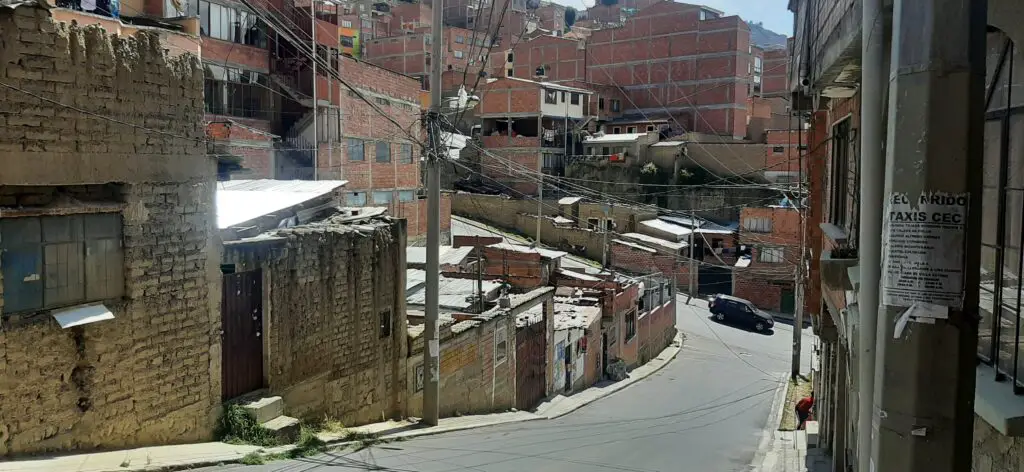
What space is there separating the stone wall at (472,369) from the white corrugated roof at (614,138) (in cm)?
3332

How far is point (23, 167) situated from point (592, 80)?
55575mm

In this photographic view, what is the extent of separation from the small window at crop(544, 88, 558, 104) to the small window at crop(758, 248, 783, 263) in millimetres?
17840

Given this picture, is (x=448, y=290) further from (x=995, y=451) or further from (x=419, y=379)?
(x=995, y=451)

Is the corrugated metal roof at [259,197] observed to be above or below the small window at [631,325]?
above

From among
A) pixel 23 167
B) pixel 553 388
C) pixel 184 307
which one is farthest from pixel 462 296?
pixel 23 167

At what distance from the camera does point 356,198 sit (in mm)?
32250

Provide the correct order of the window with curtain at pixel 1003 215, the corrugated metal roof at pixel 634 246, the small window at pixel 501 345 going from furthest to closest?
the corrugated metal roof at pixel 634 246
the small window at pixel 501 345
the window with curtain at pixel 1003 215

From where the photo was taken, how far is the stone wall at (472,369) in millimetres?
13992

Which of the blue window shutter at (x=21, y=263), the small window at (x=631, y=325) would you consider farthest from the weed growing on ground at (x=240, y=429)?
the small window at (x=631, y=325)

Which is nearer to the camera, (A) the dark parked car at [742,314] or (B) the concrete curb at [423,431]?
(B) the concrete curb at [423,431]

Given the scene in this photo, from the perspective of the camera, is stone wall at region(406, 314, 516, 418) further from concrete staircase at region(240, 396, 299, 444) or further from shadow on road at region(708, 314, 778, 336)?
shadow on road at region(708, 314, 778, 336)

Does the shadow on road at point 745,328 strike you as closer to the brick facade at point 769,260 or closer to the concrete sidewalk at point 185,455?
the brick facade at point 769,260

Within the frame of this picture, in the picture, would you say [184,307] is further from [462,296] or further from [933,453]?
[462,296]

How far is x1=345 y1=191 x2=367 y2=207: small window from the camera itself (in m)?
31.5
